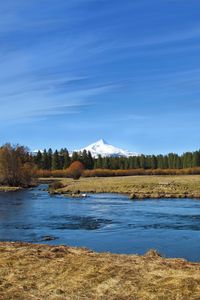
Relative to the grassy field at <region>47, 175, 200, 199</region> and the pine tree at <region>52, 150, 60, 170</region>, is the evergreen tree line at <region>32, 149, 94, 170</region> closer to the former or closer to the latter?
the pine tree at <region>52, 150, 60, 170</region>

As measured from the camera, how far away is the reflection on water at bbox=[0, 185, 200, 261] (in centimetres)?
2648

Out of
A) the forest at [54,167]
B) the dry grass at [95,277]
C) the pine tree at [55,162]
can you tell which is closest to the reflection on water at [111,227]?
the dry grass at [95,277]

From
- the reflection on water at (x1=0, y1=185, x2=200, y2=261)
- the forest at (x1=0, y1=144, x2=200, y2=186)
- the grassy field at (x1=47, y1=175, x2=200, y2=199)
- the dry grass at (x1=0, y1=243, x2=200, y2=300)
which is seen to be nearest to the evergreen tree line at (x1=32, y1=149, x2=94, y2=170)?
the forest at (x1=0, y1=144, x2=200, y2=186)

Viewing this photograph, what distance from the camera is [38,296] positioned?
12.4 m

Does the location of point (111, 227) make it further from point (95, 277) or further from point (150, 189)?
point (150, 189)

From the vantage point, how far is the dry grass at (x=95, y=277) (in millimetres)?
12305

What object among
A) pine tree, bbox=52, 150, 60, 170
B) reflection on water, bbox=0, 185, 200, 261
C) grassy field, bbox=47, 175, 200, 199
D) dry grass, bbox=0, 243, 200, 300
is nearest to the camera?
dry grass, bbox=0, 243, 200, 300

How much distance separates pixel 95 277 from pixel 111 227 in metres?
22.3

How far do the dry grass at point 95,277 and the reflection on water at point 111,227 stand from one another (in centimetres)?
716

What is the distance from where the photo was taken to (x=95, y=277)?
45.3ft

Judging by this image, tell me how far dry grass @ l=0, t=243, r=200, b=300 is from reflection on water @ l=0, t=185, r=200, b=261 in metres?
7.16

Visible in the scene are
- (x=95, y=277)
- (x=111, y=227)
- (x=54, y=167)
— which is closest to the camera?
(x=95, y=277)

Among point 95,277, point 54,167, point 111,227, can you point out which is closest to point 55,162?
point 54,167

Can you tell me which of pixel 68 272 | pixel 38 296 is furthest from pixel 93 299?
pixel 68 272
